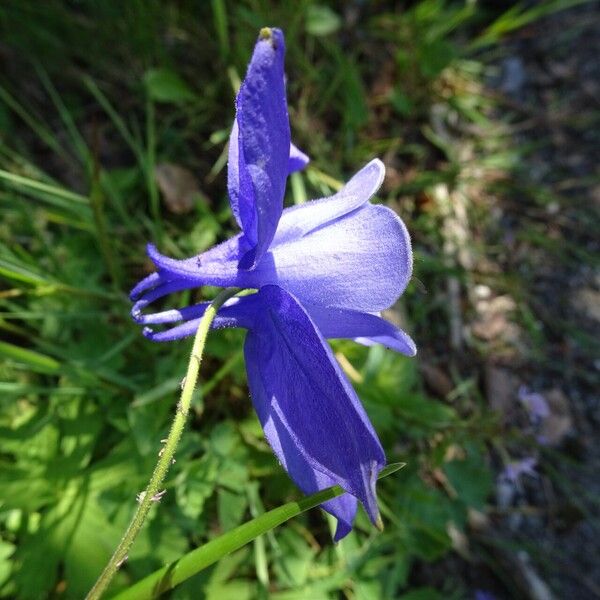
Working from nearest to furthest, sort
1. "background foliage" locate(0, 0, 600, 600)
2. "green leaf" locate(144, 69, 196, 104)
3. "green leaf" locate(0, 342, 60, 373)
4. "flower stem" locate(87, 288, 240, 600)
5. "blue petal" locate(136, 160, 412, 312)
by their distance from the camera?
"flower stem" locate(87, 288, 240, 600) → "blue petal" locate(136, 160, 412, 312) → "green leaf" locate(0, 342, 60, 373) → "background foliage" locate(0, 0, 600, 600) → "green leaf" locate(144, 69, 196, 104)

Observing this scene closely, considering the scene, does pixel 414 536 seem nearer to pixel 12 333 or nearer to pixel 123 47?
pixel 12 333

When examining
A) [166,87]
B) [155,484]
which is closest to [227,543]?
[155,484]

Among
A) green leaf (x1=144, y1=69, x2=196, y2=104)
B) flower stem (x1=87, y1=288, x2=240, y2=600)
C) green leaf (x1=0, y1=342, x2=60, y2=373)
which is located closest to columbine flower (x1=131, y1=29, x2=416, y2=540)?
flower stem (x1=87, y1=288, x2=240, y2=600)

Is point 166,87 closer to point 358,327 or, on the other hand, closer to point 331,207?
point 331,207

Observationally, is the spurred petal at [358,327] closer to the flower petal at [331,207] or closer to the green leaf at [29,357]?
the flower petal at [331,207]

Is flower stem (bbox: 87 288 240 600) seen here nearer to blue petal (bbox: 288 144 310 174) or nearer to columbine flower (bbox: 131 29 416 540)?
columbine flower (bbox: 131 29 416 540)

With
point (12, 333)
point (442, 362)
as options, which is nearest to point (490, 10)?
point (442, 362)

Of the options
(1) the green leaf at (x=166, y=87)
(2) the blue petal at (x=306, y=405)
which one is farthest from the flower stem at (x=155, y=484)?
(1) the green leaf at (x=166, y=87)
